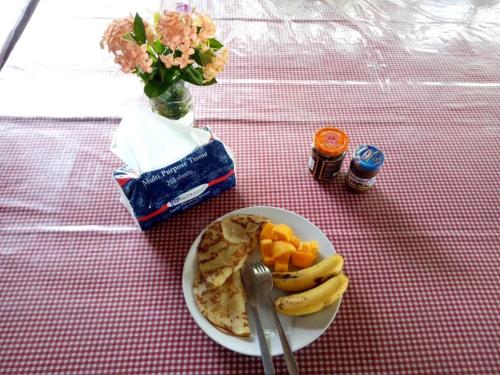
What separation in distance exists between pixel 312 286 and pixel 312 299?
0.04m

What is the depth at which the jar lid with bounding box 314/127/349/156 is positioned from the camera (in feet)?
2.69

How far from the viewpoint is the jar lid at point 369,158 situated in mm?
815

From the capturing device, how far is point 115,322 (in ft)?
2.32

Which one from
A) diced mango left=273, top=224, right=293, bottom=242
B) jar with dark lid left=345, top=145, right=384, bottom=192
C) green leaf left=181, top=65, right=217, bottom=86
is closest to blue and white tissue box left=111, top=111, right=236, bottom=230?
green leaf left=181, top=65, right=217, bottom=86

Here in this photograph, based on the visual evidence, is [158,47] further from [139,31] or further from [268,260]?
[268,260]

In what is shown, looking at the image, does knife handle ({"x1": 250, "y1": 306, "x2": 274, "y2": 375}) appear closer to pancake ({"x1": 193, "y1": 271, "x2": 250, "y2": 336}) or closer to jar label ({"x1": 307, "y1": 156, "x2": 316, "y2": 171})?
pancake ({"x1": 193, "y1": 271, "x2": 250, "y2": 336})

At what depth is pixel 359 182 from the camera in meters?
0.87

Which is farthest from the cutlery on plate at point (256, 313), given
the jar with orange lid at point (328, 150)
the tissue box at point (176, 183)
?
the jar with orange lid at point (328, 150)

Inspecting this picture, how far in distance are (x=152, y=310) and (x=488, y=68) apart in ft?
4.53

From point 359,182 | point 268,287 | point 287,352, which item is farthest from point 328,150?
point 287,352

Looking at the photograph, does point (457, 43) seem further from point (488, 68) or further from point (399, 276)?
point (399, 276)

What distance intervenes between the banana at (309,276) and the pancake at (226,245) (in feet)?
0.31

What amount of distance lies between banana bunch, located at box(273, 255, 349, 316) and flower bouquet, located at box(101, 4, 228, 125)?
0.47 meters

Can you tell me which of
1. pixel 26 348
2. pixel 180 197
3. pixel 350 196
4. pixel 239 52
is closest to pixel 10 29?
pixel 239 52
